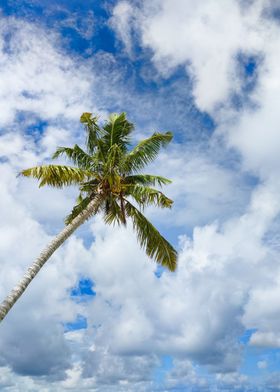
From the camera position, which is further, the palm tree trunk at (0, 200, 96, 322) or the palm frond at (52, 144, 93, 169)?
the palm frond at (52, 144, 93, 169)

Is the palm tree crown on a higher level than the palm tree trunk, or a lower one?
higher

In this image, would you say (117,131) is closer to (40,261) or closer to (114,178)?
(114,178)

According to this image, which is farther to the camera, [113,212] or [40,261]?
[113,212]

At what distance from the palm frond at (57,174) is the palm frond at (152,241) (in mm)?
2213

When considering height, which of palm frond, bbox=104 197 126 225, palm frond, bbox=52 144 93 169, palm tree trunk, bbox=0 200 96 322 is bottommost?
palm tree trunk, bbox=0 200 96 322

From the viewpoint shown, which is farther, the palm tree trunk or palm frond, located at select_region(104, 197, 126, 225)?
palm frond, located at select_region(104, 197, 126, 225)

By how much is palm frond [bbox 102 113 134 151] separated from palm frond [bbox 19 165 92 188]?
96.3 inches

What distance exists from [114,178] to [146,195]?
1486mm

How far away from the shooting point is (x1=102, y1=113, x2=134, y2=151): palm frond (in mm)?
20438

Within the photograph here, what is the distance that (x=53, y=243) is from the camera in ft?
50.9

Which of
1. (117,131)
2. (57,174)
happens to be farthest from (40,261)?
(117,131)

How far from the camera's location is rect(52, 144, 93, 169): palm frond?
19531mm

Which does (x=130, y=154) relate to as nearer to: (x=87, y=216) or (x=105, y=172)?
(x=105, y=172)

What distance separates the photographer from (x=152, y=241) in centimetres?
1945
